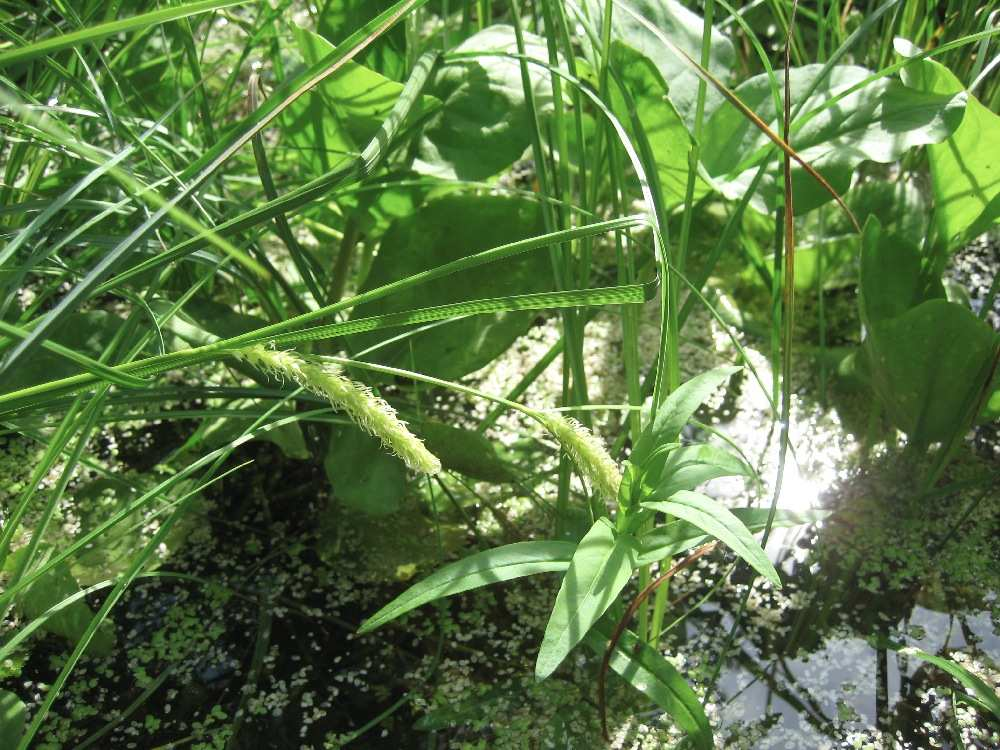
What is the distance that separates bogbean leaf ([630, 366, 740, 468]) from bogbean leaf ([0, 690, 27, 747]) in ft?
1.60

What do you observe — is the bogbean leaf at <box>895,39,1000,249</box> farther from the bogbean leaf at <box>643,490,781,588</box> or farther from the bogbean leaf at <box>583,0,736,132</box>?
the bogbean leaf at <box>643,490,781,588</box>

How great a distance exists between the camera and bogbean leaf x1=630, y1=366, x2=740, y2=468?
69cm

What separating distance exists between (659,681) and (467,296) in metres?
0.42

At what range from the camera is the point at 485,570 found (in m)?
0.70

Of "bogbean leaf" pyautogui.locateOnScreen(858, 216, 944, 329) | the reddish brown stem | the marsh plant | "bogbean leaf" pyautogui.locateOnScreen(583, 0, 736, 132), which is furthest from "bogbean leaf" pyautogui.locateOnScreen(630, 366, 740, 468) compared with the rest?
"bogbean leaf" pyautogui.locateOnScreen(583, 0, 736, 132)

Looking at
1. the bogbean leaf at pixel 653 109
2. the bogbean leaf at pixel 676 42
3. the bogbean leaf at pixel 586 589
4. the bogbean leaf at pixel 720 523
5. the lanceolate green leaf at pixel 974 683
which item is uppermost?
the bogbean leaf at pixel 676 42

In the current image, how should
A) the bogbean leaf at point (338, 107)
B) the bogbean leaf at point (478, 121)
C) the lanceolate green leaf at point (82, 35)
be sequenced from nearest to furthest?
the lanceolate green leaf at point (82, 35) → the bogbean leaf at point (338, 107) → the bogbean leaf at point (478, 121)

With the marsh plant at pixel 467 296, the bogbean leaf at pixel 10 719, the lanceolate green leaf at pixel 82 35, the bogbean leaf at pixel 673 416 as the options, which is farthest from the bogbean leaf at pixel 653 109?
the bogbean leaf at pixel 10 719

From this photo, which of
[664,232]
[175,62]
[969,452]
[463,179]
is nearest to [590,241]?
[664,232]

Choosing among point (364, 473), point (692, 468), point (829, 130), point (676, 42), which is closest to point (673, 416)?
point (692, 468)

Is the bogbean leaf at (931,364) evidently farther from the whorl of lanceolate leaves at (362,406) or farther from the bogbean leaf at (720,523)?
the whorl of lanceolate leaves at (362,406)

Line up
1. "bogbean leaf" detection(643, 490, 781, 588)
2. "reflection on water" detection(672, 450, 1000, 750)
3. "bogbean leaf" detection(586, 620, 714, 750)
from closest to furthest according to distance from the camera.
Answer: "bogbean leaf" detection(643, 490, 781, 588) < "bogbean leaf" detection(586, 620, 714, 750) < "reflection on water" detection(672, 450, 1000, 750)

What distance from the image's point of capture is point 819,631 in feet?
3.02

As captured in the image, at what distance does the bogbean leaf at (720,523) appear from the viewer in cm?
59
